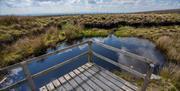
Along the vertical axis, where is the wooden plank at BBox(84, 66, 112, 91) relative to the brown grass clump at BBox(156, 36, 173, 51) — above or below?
above

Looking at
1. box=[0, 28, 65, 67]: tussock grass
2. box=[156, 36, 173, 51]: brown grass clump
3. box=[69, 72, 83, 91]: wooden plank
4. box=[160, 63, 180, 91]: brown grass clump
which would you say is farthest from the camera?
box=[156, 36, 173, 51]: brown grass clump

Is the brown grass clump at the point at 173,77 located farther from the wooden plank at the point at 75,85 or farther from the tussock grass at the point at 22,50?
the tussock grass at the point at 22,50

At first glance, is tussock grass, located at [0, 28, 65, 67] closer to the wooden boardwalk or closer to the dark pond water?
the dark pond water

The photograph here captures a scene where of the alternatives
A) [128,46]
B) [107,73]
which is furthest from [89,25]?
[107,73]

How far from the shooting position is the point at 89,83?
4.03m

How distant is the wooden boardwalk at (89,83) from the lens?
381 cm

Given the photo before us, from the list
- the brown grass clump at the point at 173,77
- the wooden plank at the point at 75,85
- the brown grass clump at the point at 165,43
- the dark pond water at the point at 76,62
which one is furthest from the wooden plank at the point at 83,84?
the brown grass clump at the point at 165,43

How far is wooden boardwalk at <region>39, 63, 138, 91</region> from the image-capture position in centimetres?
381

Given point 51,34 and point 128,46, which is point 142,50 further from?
point 51,34

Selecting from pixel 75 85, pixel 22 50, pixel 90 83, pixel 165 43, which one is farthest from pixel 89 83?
pixel 165 43

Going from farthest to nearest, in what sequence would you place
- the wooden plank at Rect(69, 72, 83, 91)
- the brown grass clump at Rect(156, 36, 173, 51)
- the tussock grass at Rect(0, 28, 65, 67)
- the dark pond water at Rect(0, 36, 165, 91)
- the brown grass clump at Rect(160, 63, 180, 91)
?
1. the brown grass clump at Rect(156, 36, 173, 51)
2. the tussock grass at Rect(0, 28, 65, 67)
3. the dark pond water at Rect(0, 36, 165, 91)
4. the brown grass clump at Rect(160, 63, 180, 91)
5. the wooden plank at Rect(69, 72, 83, 91)

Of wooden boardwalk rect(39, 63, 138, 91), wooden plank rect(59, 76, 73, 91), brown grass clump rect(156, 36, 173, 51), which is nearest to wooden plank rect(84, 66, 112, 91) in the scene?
wooden boardwalk rect(39, 63, 138, 91)

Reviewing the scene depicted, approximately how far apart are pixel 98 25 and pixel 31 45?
10900mm

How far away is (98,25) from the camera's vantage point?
60.6 ft
